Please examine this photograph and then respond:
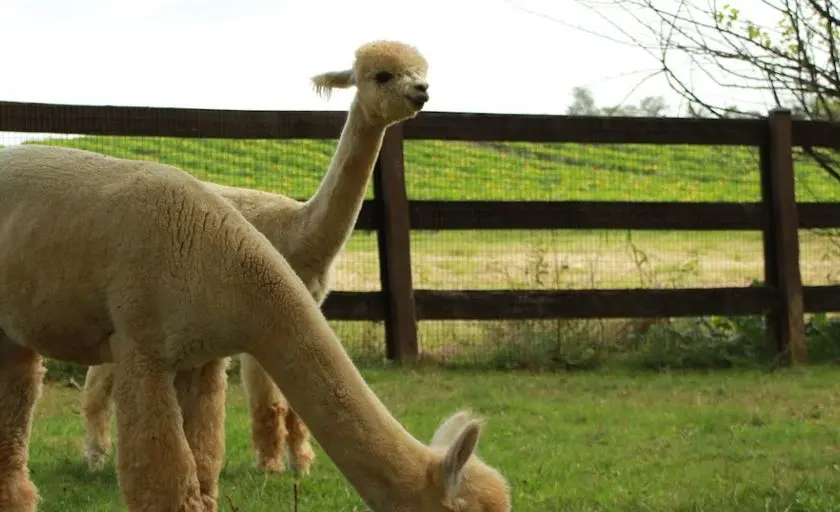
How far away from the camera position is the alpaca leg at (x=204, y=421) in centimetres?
439

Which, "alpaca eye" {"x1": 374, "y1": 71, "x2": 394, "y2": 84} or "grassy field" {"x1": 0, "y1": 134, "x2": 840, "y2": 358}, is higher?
"alpaca eye" {"x1": 374, "y1": 71, "x2": 394, "y2": 84}

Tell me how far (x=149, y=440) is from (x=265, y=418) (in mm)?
2386

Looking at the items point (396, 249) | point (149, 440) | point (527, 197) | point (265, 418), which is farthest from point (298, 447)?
point (527, 197)

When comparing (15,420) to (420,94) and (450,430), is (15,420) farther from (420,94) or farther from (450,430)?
(420,94)

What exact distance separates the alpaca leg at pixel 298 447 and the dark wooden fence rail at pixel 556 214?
10.4 ft

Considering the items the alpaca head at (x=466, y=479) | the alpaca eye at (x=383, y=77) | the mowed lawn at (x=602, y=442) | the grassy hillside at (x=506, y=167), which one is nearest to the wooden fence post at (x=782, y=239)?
the grassy hillside at (x=506, y=167)

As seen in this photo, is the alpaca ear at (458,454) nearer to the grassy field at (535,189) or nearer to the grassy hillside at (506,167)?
the grassy hillside at (506,167)

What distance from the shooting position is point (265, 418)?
6.27 meters

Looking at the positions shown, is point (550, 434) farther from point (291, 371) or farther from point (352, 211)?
point (291, 371)

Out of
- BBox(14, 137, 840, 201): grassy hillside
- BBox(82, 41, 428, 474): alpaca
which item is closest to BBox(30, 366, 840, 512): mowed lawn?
BBox(82, 41, 428, 474): alpaca

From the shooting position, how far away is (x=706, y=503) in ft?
16.6

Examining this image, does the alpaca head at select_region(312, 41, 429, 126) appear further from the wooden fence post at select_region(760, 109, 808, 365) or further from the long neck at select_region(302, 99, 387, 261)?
the wooden fence post at select_region(760, 109, 808, 365)

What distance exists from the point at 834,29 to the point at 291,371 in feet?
9.05

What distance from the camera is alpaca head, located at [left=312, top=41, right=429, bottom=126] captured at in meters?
5.54
